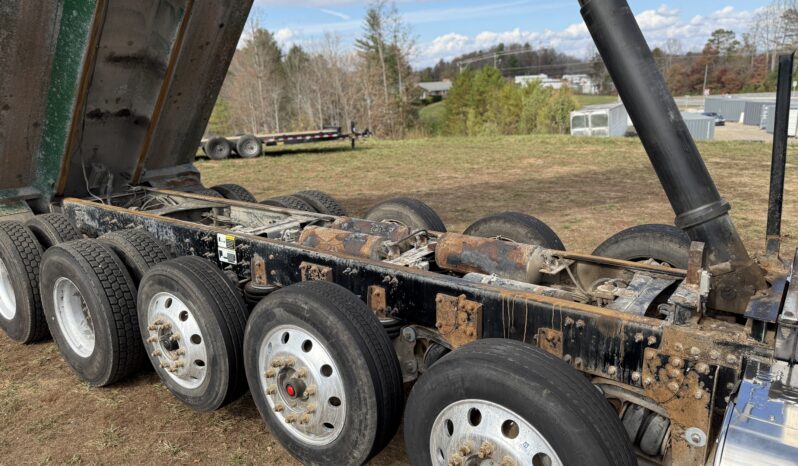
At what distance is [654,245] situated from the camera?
356 centimetres

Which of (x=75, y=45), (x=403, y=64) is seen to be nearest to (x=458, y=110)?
(x=403, y=64)

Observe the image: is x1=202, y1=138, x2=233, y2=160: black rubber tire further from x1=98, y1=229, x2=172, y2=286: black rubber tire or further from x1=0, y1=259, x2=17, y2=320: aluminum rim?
x1=98, y1=229, x2=172, y2=286: black rubber tire

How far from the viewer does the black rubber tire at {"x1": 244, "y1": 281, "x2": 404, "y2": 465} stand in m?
2.62

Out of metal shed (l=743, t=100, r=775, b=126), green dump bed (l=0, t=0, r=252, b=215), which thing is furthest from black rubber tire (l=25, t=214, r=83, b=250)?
metal shed (l=743, t=100, r=775, b=126)

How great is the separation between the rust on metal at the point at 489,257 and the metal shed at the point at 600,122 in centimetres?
2545

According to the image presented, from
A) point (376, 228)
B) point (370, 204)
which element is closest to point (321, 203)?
point (376, 228)

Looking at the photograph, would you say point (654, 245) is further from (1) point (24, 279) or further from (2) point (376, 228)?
(1) point (24, 279)

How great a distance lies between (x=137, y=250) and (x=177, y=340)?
862mm

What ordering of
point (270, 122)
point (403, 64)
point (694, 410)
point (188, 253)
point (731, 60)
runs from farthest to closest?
point (731, 60) < point (270, 122) < point (403, 64) < point (188, 253) < point (694, 410)

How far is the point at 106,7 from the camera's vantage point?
14.1 ft

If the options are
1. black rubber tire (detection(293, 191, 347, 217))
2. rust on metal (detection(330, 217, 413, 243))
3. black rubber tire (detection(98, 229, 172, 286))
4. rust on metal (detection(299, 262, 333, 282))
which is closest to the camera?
rust on metal (detection(299, 262, 333, 282))

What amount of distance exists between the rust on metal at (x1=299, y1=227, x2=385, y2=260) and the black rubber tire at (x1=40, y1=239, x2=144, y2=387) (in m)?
1.21

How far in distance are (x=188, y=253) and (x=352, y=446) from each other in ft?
6.69

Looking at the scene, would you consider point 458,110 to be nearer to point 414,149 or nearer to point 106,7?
point 414,149
